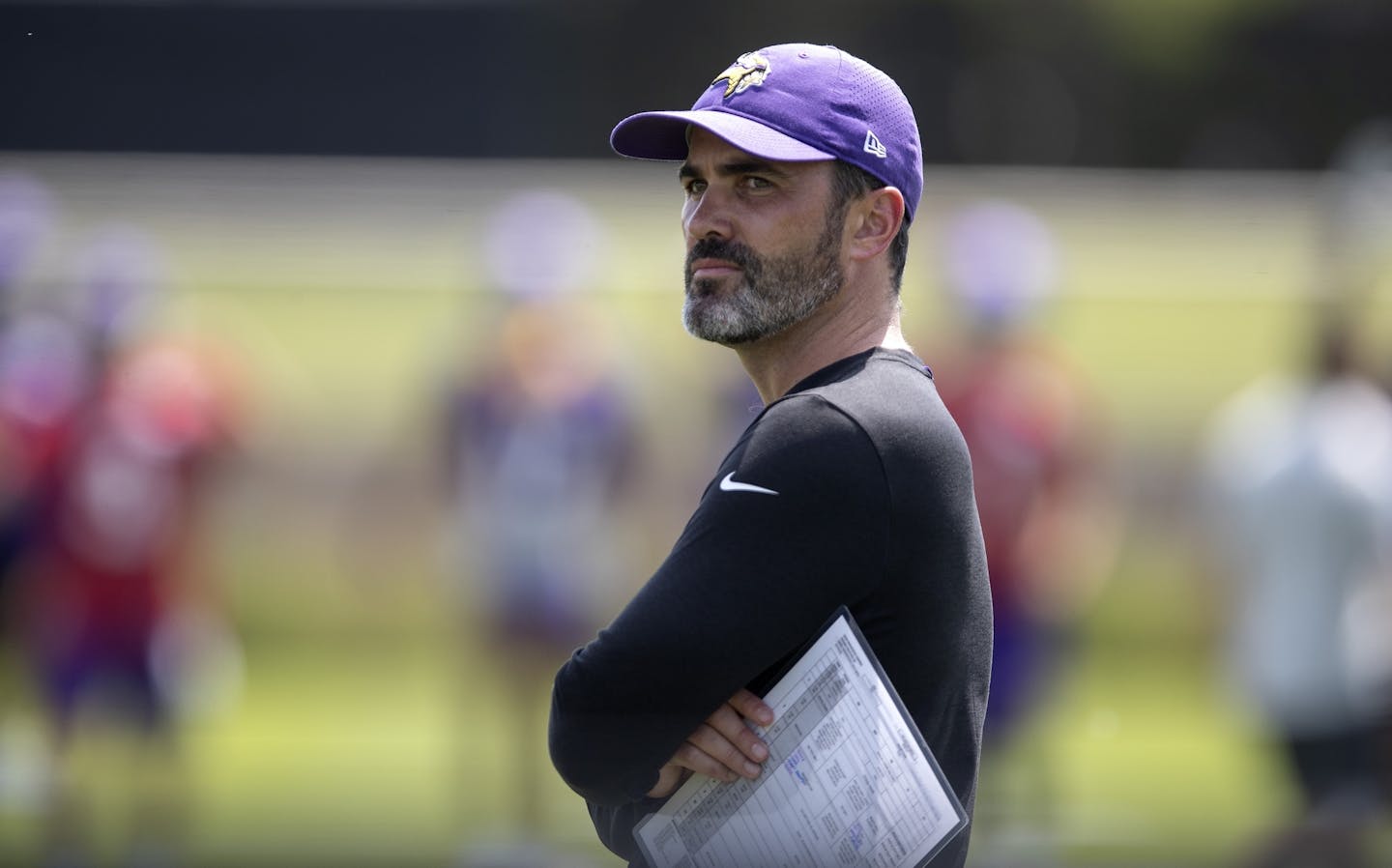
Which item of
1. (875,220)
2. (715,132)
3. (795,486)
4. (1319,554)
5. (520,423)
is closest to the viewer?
(795,486)

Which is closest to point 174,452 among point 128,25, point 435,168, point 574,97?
point 128,25

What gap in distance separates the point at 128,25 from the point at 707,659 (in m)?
3.44

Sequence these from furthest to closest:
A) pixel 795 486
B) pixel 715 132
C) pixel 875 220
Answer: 1. pixel 875 220
2. pixel 715 132
3. pixel 795 486

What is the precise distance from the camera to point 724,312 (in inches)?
78.2

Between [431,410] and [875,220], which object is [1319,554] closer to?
[875,220]

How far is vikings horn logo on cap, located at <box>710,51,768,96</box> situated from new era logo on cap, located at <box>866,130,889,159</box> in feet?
0.41

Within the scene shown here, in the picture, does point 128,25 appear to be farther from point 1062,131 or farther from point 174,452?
point 1062,131

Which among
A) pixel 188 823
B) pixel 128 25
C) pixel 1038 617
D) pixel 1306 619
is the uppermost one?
pixel 128 25

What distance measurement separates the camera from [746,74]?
1.99 metres

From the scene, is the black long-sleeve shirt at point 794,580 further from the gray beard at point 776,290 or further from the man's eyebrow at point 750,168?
the man's eyebrow at point 750,168

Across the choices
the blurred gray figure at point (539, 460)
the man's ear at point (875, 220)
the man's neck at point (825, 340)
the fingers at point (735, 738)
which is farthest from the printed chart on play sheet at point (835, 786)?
the blurred gray figure at point (539, 460)

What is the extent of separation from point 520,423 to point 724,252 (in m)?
4.64

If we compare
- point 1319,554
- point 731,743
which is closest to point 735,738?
point 731,743

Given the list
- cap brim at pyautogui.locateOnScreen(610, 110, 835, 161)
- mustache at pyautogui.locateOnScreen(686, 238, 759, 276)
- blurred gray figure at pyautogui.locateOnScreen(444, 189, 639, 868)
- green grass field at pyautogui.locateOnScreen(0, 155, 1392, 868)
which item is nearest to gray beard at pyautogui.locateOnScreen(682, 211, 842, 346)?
mustache at pyautogui.locateOnScreen(686, 238, 759, 276)
